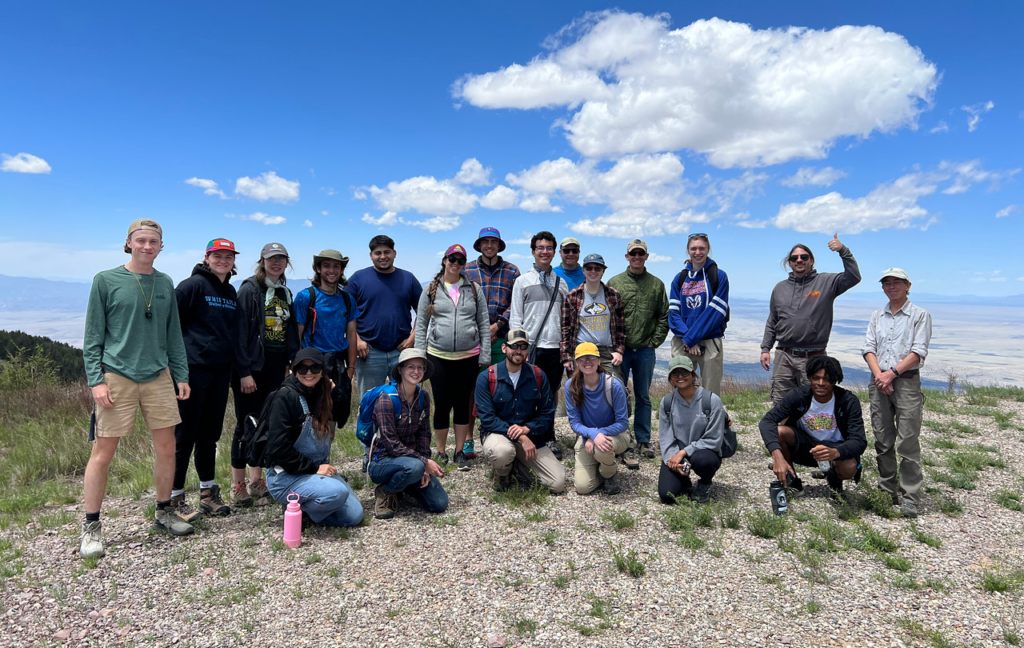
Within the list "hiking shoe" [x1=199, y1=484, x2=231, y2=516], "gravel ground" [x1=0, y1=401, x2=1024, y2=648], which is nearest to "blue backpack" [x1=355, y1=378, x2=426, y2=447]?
"gravel ground" [x1=0, y1=401, x2=1024, y2=648]

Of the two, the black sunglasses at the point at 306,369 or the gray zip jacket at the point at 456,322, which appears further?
the gray zip jacket at the point at 456,322

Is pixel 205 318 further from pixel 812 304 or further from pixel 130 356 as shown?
pixel 812 304

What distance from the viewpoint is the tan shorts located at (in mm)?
4441

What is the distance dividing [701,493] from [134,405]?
5644 millimetres

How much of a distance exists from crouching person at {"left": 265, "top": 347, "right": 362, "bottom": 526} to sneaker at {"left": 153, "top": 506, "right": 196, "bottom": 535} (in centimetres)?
84

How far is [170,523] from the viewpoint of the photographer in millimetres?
5035

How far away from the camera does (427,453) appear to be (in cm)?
570

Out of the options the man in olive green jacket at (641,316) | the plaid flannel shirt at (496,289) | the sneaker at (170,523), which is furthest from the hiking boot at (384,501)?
the man in olive green jacket at (641,316)

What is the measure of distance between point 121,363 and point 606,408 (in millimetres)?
4790

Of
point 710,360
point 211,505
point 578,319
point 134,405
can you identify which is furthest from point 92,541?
point 710,360

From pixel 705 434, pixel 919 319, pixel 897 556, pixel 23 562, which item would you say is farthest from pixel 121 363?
pixel 919 319

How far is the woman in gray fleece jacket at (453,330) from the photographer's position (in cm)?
652

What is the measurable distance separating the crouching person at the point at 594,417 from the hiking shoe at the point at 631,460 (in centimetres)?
59

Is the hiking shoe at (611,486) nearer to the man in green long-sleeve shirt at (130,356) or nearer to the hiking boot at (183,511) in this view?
the hiking boot at (183,511)
